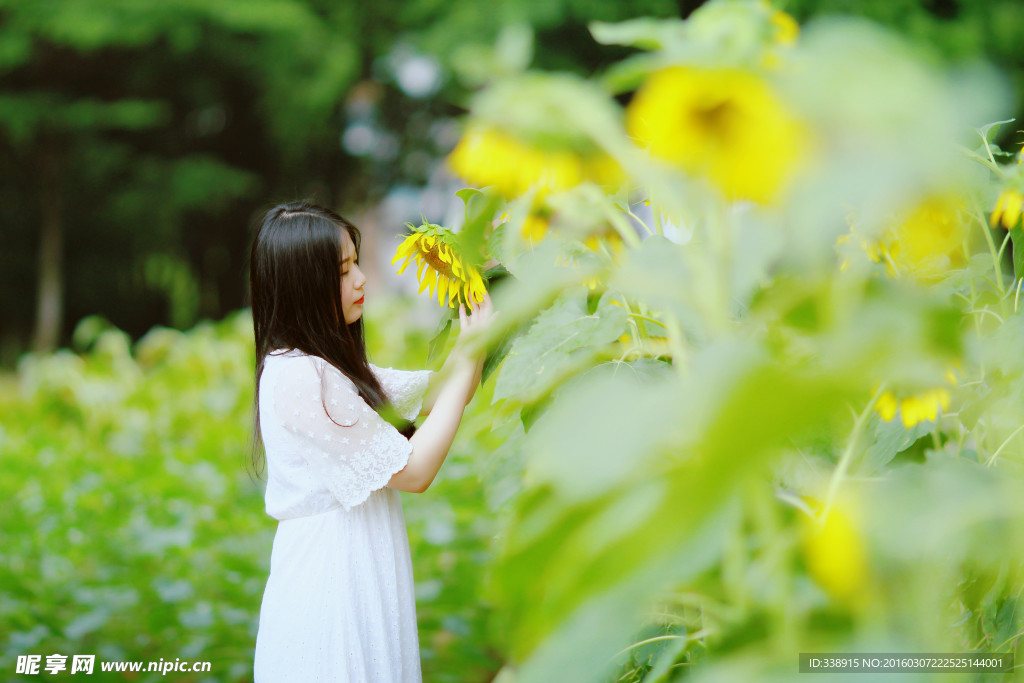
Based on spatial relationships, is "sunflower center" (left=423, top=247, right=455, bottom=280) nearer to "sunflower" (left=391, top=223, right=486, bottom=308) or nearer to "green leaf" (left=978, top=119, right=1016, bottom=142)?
"sunflower" (left=391, top=223, right=486, bottom=308)

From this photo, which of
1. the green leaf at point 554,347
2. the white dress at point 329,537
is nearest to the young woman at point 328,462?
the white dress at point 329,537

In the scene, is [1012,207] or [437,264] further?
[437,264]

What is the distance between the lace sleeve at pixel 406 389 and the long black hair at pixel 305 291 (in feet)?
0.15

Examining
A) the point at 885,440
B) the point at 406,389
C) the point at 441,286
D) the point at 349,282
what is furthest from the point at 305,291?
the point at 885,440

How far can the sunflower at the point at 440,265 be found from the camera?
819mm

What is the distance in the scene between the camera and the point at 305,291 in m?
1.14

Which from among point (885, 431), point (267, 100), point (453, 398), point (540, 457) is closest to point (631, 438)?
point (540, 457)

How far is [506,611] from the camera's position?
435 millimetres

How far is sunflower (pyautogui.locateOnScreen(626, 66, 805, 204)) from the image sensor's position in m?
0.32

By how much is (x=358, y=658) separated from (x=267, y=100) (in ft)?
22.4

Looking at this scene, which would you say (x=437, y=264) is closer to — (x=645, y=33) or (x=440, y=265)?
(x=440, y=265)

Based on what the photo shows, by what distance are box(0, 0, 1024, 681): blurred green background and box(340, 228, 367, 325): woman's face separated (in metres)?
0.16

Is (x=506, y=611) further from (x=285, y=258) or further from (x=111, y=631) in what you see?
(x=111, y=631)

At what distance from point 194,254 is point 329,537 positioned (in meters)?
7.68
